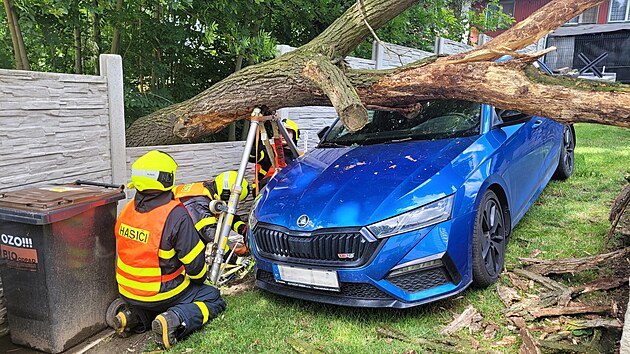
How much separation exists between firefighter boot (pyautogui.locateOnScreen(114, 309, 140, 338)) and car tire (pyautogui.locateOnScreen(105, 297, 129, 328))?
41 mm

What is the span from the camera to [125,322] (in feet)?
11.8

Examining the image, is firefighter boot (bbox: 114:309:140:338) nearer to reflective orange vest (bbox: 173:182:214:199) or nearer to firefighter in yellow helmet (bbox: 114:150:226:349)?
firefighter in yellow helmet (bbox: 114:150:226:349)

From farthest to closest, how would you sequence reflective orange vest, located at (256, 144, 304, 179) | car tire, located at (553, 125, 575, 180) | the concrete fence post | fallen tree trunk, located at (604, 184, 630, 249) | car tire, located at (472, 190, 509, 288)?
car tire, located at (553, 125, 575, 180) < reflective orange vest, located at (256, 144, 304, 179) < the concrete fence post < fallen tree trunk, located at (604, 184, 630, 249) < car tire, located at (472, 190, 509, 288)

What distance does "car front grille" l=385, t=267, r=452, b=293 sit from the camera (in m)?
3.31

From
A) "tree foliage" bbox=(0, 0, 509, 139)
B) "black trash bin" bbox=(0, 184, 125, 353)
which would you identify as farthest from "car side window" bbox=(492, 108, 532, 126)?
"black trash bin" bbox=(0, 184, 125, 353)

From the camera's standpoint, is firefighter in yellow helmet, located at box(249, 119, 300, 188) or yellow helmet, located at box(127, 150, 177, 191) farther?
firefighter in yellow helmet, located at box(249, 119, 300, 188)

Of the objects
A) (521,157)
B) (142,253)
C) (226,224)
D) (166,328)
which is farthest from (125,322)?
(521,157)

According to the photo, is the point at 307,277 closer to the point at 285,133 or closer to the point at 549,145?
the point at 285,133

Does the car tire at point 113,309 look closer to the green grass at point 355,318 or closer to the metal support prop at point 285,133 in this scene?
the green grass at point 355,318

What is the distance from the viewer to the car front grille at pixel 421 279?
10.9ft

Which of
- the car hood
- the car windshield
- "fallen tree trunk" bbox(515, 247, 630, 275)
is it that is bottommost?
"fallen tree trunk" bbox(515, 247, 630, 275)

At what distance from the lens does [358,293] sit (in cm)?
338

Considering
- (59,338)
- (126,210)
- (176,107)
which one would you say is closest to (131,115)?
(176,107)

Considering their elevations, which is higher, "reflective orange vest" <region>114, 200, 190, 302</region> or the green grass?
"reflective orange vest" <region>114, 200, 190, 302</region>
